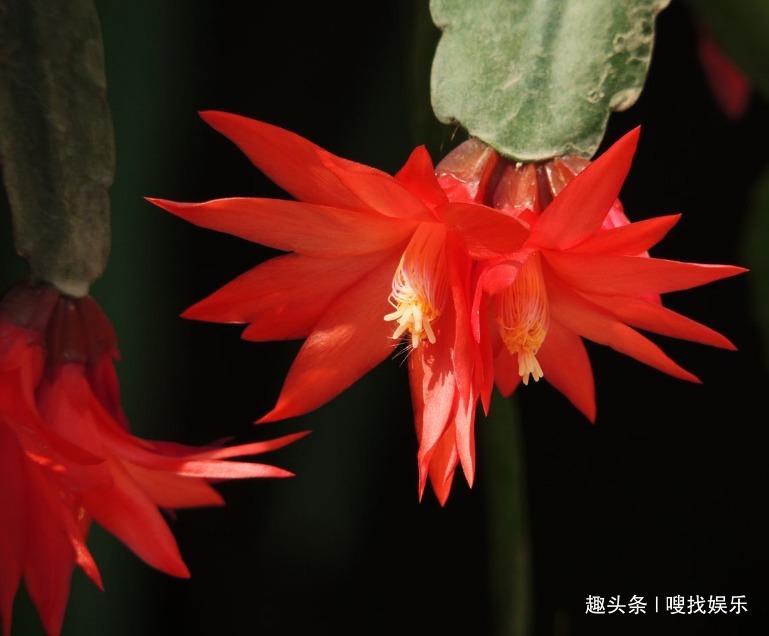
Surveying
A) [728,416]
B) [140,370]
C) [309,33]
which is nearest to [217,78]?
[309,33]

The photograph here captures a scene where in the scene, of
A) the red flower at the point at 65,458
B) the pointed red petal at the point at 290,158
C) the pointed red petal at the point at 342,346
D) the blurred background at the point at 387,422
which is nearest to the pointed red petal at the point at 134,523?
the red flower at the point at 65,458

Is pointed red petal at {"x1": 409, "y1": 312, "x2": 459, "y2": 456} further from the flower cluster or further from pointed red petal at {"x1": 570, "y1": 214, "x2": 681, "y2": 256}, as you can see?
pointed red petal at {"x1": 570, "y1": 214, "x2": 681, "y2": 256}

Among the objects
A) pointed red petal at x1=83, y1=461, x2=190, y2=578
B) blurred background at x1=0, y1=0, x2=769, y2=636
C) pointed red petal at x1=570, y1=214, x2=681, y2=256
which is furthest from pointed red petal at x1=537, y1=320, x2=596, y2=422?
blurred background at x1=0, y1=0, x2=769, y2=636

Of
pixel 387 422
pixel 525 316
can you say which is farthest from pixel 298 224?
pixel 387 422

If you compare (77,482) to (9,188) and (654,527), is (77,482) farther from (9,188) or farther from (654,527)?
(654,527)

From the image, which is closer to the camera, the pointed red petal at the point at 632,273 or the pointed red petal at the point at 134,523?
the pointed red petal at the point at 632,273

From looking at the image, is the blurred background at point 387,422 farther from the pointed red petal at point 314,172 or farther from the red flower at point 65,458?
Result: the pointed red petal at point 314,172
